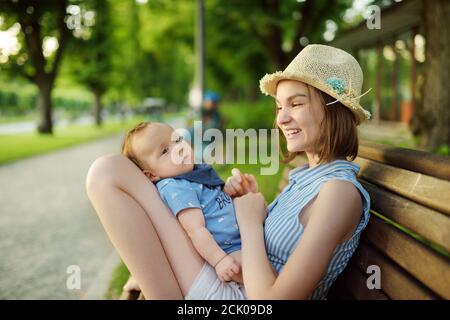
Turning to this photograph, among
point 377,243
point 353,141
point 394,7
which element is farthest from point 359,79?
point 394,7

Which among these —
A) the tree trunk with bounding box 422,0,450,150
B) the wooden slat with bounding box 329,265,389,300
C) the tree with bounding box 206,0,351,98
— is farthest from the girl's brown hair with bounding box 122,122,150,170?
the tree with bounding box 206,0,351,98

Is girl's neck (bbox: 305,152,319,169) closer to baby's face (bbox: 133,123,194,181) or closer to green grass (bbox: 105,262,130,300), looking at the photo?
baby's face (bbox: 133,123,194,181)

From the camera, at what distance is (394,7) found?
496 inches

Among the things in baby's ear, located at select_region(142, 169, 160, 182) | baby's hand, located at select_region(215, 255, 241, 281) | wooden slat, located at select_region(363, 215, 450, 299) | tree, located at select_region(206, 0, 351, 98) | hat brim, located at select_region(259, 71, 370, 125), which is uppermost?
tree, located at select_region(206, 0, 351, 98)

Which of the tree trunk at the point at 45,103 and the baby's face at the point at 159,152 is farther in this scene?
the tree trunk at the point at 45,103

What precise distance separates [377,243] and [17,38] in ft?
81.3

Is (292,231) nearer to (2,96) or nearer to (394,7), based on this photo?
(394,7)

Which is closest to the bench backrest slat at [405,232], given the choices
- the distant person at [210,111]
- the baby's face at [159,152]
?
the baby's face at [159,152]

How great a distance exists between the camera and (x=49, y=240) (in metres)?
5.66

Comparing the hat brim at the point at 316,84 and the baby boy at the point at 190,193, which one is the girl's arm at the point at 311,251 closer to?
the baby boy at the point at 190,193

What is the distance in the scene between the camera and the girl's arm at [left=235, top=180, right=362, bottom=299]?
1588 mm

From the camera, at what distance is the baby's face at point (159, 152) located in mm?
2150

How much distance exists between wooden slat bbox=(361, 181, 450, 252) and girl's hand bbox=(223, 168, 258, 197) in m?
0.58
